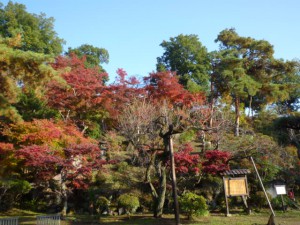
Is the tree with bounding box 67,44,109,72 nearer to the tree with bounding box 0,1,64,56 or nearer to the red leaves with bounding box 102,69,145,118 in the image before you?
the tree with bounding box 0,1,64,56

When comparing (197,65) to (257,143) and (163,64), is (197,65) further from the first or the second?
(257,143)

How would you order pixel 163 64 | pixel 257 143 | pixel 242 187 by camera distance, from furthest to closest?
pixel 163 64 → pixel 257 143 → pixel 242 187

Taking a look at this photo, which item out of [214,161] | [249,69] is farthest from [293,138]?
[214,161]

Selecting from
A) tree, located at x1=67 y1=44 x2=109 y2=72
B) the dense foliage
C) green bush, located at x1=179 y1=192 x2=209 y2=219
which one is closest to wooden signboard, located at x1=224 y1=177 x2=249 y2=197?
the dense foliage

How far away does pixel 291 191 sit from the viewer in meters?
14.1

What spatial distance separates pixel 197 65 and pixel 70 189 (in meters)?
16.3

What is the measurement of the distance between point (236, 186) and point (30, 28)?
21.5 meters

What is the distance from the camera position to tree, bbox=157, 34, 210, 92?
988 inches

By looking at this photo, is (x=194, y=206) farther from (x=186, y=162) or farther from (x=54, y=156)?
(x=54, y=156)

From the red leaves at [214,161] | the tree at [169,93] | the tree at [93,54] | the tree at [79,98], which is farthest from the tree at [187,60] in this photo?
the red leaves at [214,161]

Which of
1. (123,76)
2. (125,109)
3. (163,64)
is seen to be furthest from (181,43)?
(125,109)

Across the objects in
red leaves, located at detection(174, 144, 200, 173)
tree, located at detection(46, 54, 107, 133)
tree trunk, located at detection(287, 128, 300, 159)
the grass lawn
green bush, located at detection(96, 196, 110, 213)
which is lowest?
the grass lawn

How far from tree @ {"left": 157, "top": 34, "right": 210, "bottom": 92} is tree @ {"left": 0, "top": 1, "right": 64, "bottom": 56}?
10.1 metres

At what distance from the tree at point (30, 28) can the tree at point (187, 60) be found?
10092 millimetres
